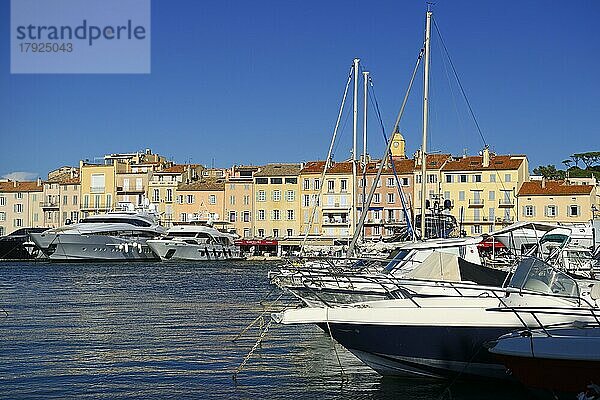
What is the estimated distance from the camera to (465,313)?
1414 cm

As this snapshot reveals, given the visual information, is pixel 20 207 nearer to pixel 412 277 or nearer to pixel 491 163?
pixel 491 163

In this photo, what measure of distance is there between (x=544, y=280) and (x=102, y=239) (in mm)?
62105

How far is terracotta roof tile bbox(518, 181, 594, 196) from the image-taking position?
Answer: 8106 cm

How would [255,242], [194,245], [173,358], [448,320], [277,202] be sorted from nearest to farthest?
[448,320] < [173,358] < [194,245] < [255,242] < [277,202]

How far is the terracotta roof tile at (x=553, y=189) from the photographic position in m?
81.1

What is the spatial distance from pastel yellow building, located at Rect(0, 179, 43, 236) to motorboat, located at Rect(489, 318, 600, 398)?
9224 cm

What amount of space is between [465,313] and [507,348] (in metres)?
1.39

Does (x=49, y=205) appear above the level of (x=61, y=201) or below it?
below

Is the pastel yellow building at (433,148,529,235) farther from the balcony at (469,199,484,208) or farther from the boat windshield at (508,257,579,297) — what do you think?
the boat windshield at (508,257,579,297)

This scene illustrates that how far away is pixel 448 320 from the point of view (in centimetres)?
1415

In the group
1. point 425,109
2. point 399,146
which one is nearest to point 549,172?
point 399,146

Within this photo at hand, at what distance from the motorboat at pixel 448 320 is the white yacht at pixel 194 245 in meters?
63.1

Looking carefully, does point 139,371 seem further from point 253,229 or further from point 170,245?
point 253,229

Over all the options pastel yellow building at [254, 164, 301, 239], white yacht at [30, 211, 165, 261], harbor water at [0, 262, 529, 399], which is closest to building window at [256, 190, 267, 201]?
pastel yellow building at [254, 164, 301, 239]
